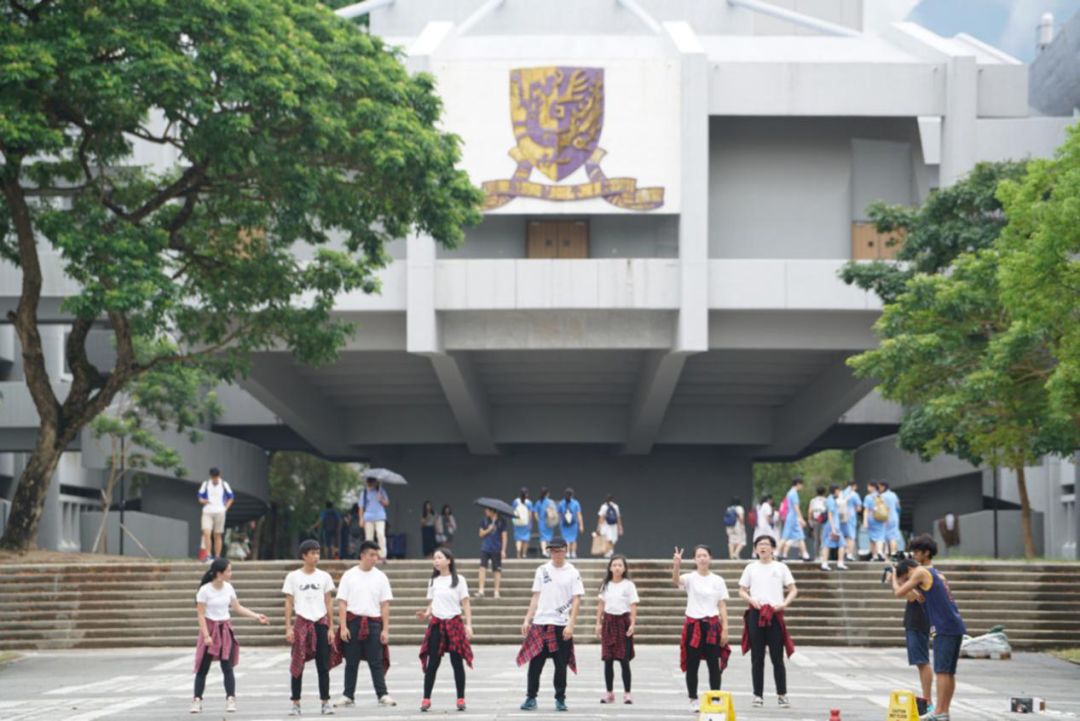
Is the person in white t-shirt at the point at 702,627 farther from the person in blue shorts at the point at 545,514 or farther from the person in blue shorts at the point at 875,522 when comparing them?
the person in blue shorts at the point at 545,514

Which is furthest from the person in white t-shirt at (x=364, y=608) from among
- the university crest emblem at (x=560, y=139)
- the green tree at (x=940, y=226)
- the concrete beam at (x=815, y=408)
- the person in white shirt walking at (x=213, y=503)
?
the concrete beam at (x=815, y=408)

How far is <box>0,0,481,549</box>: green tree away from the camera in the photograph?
89.1 ft

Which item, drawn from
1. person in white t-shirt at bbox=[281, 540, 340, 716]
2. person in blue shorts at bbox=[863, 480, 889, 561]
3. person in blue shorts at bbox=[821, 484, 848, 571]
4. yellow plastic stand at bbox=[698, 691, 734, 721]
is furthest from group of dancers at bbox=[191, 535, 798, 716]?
person in blue shorts at bbox=[863, 480, 889, 561]

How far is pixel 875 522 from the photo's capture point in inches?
1222

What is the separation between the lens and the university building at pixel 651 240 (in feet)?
139

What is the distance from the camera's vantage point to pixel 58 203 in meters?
47.9

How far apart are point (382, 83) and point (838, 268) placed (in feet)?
52.4

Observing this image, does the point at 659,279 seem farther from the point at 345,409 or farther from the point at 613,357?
the point at 345,409

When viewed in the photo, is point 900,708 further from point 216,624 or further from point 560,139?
point 560,139

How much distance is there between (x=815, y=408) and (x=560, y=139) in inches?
465

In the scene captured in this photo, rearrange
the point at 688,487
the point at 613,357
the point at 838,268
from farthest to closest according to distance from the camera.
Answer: the point at 688,487
the point at 613,357
the point at 838,268

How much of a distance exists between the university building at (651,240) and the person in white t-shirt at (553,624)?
84.7 feet

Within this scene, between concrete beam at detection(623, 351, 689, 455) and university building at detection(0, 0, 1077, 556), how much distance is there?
0.56ft

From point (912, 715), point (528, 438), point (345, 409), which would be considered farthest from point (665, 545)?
point (912, 715)
